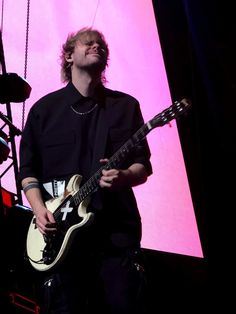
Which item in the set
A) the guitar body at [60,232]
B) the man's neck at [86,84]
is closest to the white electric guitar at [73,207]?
the guitar body at [60,232]

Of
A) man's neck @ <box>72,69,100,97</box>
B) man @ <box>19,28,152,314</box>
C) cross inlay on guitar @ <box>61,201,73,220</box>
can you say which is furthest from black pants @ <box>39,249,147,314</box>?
man's neck @ <box>72,69,100,97</box>

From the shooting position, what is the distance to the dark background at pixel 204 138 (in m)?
2.59

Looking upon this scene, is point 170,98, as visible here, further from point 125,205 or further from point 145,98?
point 125,205

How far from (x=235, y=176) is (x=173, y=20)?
1.17 metres

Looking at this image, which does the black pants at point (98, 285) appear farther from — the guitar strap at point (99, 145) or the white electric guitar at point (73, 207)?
the guitar strap at point (99, 145)

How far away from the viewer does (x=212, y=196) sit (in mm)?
2635

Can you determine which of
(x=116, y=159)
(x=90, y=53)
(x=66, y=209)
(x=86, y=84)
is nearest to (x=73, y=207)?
(x=66, y=209)

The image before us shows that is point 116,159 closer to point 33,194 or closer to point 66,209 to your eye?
point 66,209

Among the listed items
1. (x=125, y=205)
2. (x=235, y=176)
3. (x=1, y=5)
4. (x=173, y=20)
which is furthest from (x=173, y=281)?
(x=1, y=5)

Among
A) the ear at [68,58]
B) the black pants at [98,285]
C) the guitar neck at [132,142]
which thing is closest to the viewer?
the black pants at [98,285]

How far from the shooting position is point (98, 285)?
Answer: 1.68 m

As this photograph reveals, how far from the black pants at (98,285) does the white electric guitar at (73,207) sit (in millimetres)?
92

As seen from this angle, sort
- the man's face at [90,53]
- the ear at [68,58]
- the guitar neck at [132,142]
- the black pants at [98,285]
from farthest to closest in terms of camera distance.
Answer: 1. the ear at [68,58]
2. the man's face at [90,53]
3. the guitar neck at [132,142]
4. the black pants at [98,285]

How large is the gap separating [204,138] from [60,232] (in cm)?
133
